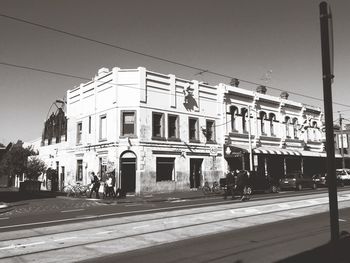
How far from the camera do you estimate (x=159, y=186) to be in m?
26.1

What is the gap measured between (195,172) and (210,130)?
3961 mm

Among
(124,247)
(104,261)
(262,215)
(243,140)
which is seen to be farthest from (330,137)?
(243,140)

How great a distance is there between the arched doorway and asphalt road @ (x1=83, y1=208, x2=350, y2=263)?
16059 millimetres

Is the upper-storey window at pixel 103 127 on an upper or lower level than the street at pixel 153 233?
upper

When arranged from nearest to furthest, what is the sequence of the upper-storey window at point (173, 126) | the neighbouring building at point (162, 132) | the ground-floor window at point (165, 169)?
1. the neighbouring building at point (162, 132)
2. the ground-floor window at point (165, 169)
3. the upper-storey window at point (173, 126)

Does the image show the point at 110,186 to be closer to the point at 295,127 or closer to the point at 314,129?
the point at 295,127

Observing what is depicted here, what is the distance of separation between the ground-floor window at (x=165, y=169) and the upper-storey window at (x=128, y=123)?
296cm

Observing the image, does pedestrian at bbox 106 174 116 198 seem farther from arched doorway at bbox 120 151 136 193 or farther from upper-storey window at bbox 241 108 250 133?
upper-storey window at bbox 241 108 250 133

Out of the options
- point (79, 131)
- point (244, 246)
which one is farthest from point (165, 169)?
point (244, 246)

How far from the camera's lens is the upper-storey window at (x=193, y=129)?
29.0 metres

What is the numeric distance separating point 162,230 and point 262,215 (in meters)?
4.63

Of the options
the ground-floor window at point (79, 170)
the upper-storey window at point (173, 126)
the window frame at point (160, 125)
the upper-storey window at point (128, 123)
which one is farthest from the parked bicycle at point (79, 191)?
the upper-storey window at point (173, 126)

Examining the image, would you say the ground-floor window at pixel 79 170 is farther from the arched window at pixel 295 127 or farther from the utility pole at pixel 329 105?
the utility pole at pixel 329 105

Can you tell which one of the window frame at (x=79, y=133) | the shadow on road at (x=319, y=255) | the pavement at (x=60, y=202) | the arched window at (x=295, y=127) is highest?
the arched window at (x=295, y=127)
